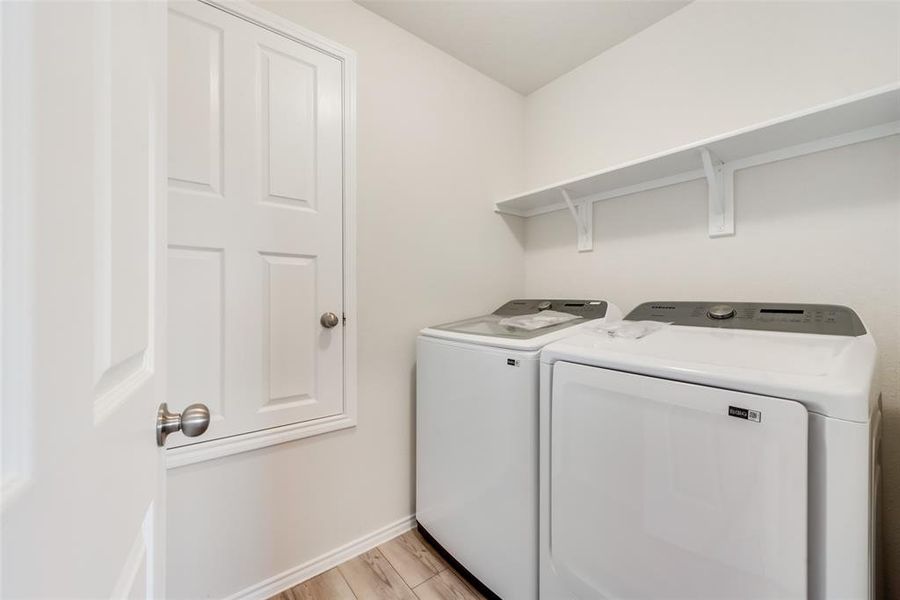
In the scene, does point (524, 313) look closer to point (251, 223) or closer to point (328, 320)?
point (328, 320)

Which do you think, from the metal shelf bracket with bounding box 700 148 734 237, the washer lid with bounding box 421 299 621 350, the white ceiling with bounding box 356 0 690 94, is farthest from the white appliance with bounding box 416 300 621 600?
the white ceiling with bounding box 356 0 690 94

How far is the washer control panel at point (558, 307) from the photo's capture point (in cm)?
155

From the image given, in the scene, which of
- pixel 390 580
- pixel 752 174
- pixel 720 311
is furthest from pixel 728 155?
pixel 390 580

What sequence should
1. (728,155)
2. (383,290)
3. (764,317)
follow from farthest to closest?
(383,290) → (728,155) → (764,317)

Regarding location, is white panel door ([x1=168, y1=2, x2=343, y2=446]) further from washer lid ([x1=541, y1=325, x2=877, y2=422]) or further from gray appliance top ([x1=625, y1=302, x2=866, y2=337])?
gray appliance top ([x1=625, y1=302, x2=866, y2=337])

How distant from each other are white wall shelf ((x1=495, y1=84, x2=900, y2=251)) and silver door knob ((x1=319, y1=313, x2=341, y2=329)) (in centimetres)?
118

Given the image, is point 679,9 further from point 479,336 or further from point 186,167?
point 186,167

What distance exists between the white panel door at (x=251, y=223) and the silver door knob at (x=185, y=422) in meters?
0.69

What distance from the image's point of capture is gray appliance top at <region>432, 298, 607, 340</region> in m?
1.29

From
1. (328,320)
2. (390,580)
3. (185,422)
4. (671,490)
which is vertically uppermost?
(328,320)

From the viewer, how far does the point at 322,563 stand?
4.50 feet

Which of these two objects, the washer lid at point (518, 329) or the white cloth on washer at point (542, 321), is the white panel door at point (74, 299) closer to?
the washer lid at point (518, 329)

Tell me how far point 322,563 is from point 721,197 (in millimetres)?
2227

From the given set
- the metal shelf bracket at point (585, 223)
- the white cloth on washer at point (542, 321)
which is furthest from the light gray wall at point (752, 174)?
the white cloth on washer at point (542, 321)
